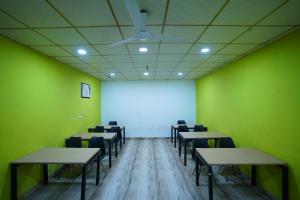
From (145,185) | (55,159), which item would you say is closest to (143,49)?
(55,159)

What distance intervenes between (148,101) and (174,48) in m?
5.31

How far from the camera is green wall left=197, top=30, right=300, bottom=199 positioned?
2.91 meters

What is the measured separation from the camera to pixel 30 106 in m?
3.65

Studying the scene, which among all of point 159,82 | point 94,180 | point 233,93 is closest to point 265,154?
point 233,93

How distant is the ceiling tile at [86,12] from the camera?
199cm

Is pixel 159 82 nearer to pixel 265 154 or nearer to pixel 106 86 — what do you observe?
pixel 106 86

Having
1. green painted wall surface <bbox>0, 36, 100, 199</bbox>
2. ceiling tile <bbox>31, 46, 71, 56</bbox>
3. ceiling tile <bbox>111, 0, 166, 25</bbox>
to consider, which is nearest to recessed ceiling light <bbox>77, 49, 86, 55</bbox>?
ceiling tile <bbox>31, 46, 71, 56</bbox>

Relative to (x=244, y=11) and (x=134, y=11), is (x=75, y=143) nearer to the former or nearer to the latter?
(x=134, y=11)

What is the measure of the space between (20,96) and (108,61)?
2032 mm

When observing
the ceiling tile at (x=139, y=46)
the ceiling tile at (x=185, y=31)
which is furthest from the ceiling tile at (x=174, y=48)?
the ceiling tile at (x=185, y=31)

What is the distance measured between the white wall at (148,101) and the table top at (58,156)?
4.95m

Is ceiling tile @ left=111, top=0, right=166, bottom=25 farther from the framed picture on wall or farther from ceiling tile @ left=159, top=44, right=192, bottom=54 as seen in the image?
the framed picture on wall

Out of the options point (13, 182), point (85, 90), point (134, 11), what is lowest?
point (13, 182)

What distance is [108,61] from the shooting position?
474 cm
